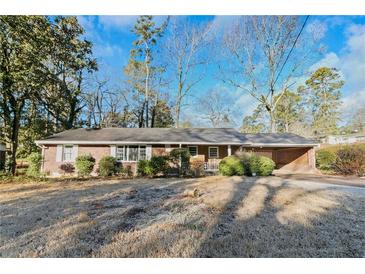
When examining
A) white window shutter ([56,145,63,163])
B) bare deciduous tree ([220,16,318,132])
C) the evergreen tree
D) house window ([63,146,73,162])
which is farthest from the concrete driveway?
the evergreen tree

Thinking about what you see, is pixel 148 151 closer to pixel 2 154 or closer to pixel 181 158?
pixel 181 158

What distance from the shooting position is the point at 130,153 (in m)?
13.1

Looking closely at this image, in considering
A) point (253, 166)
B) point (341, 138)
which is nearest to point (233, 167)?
point (253, 166)

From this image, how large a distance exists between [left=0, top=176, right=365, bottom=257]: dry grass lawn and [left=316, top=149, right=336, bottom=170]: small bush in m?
10.6

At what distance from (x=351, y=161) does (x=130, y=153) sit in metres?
12.9

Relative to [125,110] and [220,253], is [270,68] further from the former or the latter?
[220,253]

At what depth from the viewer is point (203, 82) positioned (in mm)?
21875

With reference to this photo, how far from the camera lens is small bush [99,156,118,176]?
11905 mm

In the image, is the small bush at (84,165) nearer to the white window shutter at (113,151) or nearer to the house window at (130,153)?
the white window shutter at (113,151)

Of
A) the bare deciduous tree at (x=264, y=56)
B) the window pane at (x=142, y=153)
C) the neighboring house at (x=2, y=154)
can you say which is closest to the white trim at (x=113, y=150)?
the window pane at (x=142, y=153)

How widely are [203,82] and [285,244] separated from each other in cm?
2034

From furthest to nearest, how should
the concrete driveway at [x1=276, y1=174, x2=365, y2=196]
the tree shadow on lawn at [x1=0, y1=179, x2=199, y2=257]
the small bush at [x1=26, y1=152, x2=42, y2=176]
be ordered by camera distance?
1. the small bush at [x1=26, y1=152, x2=42, y2=176]
2. the concrete driveway at [x1=276, y1=174, x2=365, y2=196]
3. the tree shadow on lawn at [x1=0, y1=179, x2=199, y2=257]

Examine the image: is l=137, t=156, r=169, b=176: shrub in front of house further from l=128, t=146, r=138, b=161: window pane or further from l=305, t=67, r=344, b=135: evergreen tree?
l=305, t=67, r=344, b=135: evergreen tree

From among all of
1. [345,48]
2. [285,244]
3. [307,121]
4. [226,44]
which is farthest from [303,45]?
[285,244]
